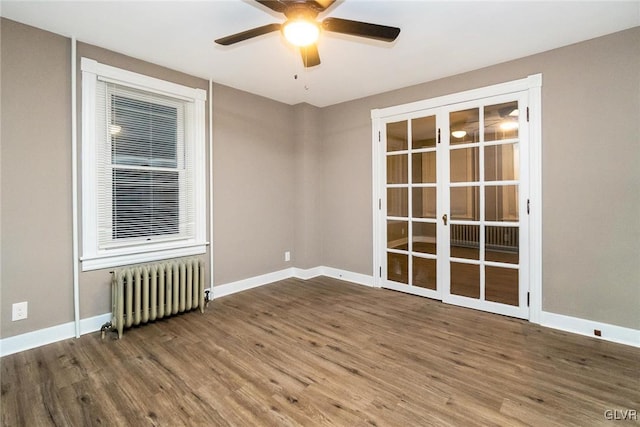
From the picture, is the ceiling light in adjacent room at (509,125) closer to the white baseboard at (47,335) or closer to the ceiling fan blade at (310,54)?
the ceiling fan blade at (310,54)

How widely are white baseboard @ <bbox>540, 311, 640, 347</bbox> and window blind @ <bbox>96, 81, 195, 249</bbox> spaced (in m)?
3.84

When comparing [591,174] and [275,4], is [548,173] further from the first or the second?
[275,4]

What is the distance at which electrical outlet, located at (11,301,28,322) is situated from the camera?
2.43 metres

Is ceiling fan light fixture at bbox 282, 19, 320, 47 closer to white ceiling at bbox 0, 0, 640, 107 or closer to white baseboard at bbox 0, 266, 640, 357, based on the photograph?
white ceiling at bbox 0, 0, 640, 107

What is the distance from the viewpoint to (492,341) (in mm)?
2625

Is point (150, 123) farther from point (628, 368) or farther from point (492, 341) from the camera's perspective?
point (628, 368)

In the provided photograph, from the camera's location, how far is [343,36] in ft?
8.69

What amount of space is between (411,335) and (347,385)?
0.97 metres

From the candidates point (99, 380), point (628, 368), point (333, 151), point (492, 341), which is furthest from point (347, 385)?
point (333, 151)

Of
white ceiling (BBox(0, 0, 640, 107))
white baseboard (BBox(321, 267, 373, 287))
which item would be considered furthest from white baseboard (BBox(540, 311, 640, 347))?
white ceiling (BBox(0, 0, 640, 107))

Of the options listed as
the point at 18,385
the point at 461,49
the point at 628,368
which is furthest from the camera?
the point at 461,49

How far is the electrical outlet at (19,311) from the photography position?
7.96 feet

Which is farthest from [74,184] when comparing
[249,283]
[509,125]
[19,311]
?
[509,125]

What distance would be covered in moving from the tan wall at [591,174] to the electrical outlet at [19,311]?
15.1 ft
